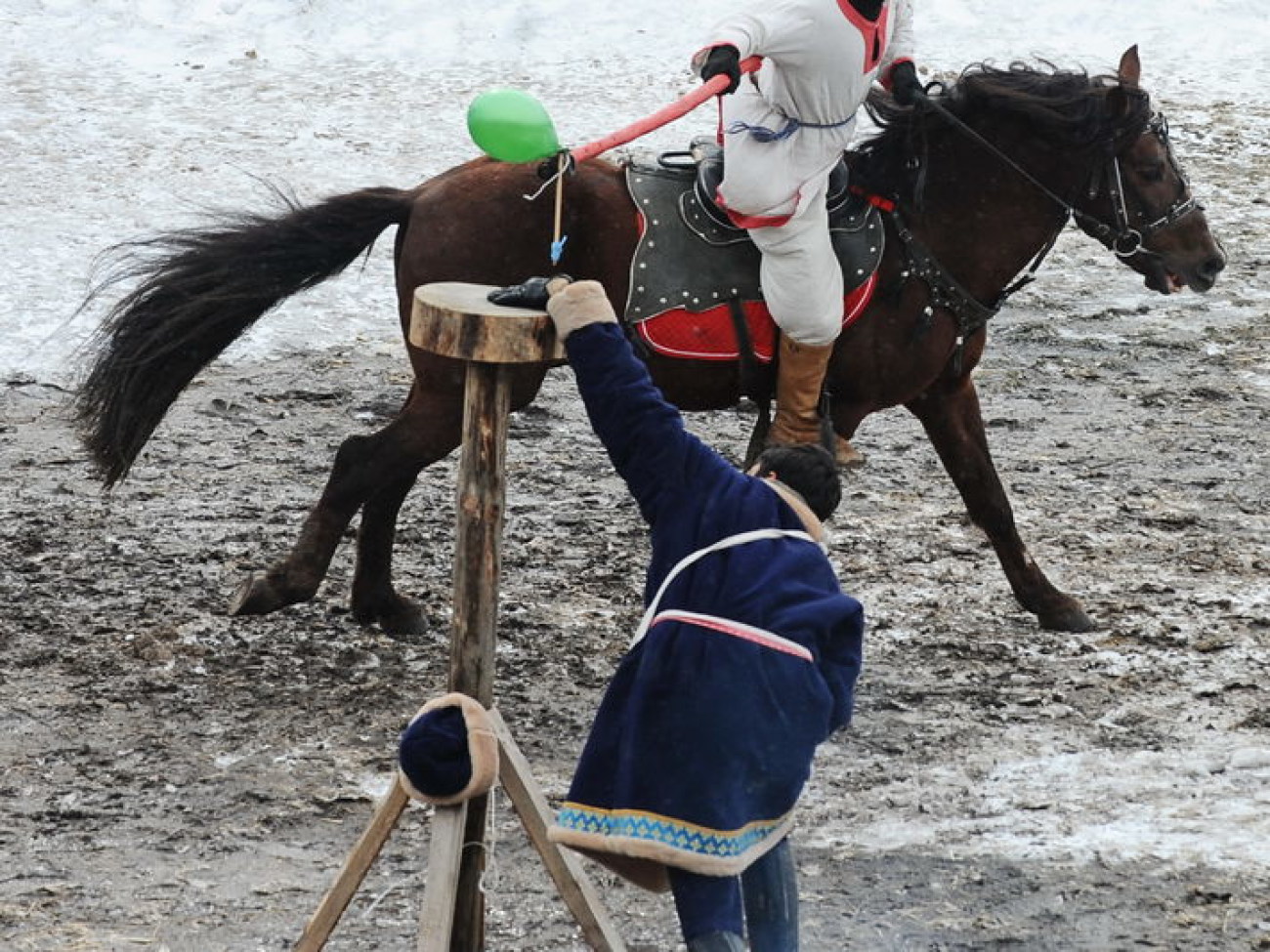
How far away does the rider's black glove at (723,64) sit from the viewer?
493 centimetres

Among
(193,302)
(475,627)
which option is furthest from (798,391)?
(475,627)

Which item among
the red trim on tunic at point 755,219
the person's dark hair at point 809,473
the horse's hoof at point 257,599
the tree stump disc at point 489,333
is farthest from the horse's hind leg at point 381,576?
the person's dark hair at point 809,473

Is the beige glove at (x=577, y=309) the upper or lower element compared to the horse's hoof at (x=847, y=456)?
upper

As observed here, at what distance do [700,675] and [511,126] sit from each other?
1.34 meters

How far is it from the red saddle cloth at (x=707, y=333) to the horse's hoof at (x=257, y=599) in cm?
139

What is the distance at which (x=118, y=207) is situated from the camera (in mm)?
10672

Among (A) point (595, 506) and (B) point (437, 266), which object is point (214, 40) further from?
(B) point (437, 266)

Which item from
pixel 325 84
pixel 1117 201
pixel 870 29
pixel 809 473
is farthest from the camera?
pixel 325 84

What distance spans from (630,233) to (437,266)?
1.94 ft

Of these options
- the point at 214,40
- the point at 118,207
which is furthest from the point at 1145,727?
the point at 214,40

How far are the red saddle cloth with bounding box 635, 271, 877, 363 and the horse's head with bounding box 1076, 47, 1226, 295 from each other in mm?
991

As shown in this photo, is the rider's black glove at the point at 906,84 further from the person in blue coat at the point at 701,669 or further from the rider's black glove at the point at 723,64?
the person in blue coat at the point at 701,669

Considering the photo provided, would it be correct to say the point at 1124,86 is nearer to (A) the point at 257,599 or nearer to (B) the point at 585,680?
(B) the point at 585,680

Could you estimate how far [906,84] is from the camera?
576 centimetres
